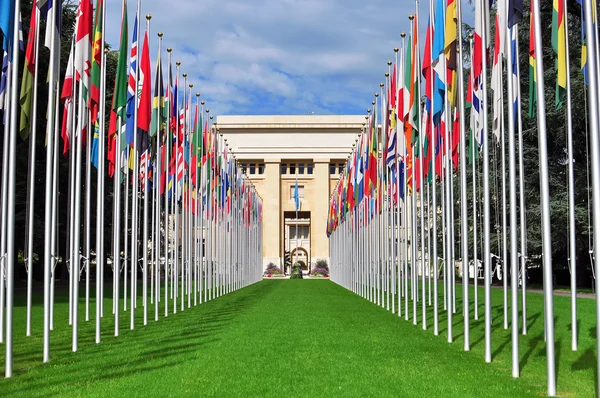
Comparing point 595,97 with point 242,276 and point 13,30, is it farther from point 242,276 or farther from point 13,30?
point 242,276

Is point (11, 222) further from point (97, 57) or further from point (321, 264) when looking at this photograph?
point (321, 264)

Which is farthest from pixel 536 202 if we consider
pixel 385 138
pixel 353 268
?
pixel 385 138

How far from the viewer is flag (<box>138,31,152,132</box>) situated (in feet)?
66.1

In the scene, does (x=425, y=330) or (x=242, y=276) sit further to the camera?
(x=242, y=276)

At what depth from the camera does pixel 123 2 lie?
18.9m

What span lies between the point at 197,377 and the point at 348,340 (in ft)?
18.8

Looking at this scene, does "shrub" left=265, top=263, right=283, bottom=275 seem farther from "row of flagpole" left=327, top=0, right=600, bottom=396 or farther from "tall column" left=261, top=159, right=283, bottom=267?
"row of flagpole" left=327, top=0, right=600, bottom=396

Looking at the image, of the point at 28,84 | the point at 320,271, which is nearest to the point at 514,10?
the point at 28,84

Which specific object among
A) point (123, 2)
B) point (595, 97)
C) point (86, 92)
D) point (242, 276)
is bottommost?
point (242, 276)

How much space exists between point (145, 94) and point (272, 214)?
262ft

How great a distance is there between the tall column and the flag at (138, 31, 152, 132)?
253 feet

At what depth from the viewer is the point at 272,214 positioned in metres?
100

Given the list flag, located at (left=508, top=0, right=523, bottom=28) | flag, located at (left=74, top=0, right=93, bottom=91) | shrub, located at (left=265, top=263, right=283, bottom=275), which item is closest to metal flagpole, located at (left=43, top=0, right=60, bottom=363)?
flag, located at (left=74, top=0, right=93, bottom=91)

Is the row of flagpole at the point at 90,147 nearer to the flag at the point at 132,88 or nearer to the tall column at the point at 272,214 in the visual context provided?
the flag at the point at 132,88
